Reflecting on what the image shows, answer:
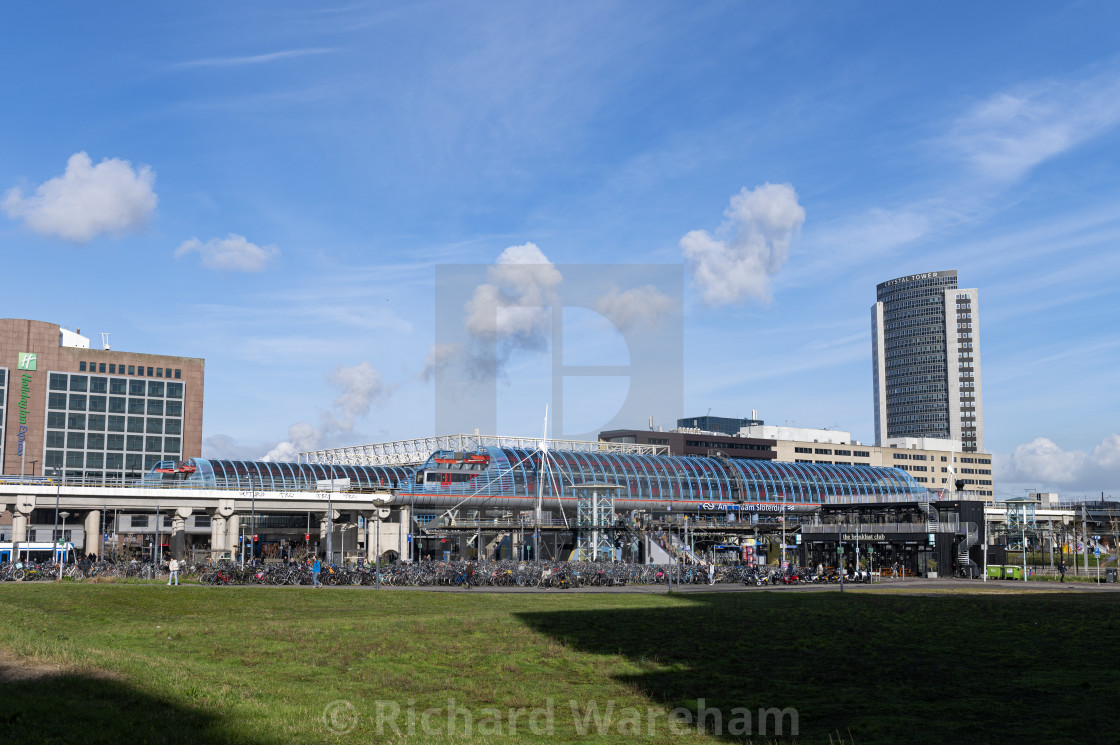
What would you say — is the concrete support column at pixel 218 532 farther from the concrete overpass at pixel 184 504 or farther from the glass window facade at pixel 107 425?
the glass window facade at pixel 107 425

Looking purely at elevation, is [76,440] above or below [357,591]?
above

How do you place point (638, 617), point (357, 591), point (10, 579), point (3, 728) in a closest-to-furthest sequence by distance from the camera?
point (3, 728) < point (638, 617) < point (357, 591) < point (10, 579)

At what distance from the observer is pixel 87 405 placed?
575 feet

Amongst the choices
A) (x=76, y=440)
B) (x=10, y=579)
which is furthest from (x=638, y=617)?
(x=76, y=440)

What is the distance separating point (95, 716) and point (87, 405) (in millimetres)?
177003

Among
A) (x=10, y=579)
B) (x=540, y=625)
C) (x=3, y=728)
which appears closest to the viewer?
(x=3, y=728)

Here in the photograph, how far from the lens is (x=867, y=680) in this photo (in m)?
22.8

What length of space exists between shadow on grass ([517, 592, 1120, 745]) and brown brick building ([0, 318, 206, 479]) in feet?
499

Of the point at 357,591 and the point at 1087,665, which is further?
the point at 357,591

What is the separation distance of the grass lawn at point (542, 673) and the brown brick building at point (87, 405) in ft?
474

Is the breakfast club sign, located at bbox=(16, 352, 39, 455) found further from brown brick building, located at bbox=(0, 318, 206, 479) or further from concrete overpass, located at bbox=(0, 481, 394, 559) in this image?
concrete overpass, located at bbox=(0, 481, 394, 559)

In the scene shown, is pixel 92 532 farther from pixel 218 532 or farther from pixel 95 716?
pixel 95 716

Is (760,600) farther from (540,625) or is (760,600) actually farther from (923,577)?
(923,577)

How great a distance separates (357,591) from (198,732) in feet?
130
